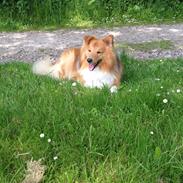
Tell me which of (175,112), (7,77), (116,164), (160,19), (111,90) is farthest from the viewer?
(160,19)

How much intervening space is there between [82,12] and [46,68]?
4.78 meters

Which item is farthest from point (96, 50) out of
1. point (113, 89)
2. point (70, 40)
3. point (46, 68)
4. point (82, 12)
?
point (82, 12)

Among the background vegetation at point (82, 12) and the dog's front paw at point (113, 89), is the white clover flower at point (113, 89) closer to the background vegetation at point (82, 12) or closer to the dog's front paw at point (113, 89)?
the dog's front paw at point (113, 89)

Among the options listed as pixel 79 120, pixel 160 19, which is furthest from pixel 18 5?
pixel 79 120

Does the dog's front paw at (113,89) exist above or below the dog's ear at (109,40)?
below

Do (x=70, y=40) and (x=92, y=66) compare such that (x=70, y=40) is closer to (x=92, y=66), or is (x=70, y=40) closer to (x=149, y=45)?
(x=149, y=45)

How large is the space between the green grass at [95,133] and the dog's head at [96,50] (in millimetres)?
759

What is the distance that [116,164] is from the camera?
4203mm

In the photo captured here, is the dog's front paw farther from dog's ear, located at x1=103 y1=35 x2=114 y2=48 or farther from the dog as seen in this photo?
dog's ear, located at x1=103 y1=35 x2=114 y2=48

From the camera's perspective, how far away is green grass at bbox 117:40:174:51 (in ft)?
29.8

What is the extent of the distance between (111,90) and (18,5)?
20.8 feet

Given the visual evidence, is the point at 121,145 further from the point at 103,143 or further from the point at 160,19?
the point at 160,19

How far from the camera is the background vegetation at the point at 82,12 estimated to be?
1120 centimetres

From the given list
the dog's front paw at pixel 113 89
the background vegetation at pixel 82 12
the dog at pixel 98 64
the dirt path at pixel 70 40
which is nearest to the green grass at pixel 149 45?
the dirt path at pixel 70 40
